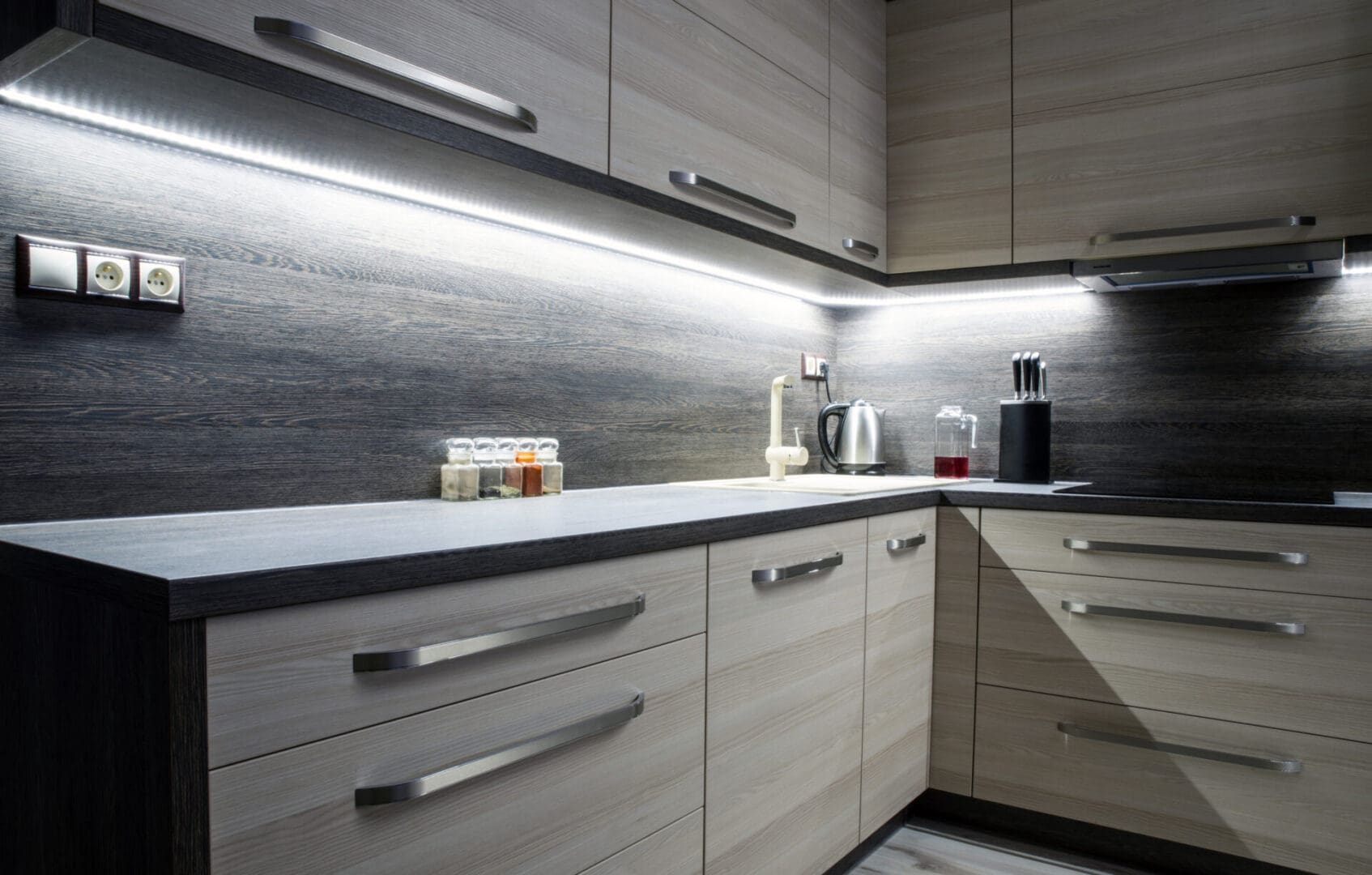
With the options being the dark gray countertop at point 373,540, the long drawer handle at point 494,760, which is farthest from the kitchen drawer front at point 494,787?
the dark gray countertop at point 373,540

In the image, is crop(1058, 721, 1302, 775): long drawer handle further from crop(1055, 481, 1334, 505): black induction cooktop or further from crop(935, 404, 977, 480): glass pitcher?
crop(935, 404, 977, 480): glass pitcher

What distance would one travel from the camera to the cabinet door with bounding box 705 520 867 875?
1.42 metres

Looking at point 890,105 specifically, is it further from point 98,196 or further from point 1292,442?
point 98,196

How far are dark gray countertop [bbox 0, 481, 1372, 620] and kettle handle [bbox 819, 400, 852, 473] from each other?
2.42 ft

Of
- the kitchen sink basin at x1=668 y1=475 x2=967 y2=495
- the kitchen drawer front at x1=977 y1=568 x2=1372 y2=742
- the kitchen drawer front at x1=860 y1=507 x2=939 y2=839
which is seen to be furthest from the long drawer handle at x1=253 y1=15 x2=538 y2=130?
the kitchen drawer front at x1=977 y1=568 x2=1372 y2=742

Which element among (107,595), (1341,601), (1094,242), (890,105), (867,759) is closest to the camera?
(107,595)

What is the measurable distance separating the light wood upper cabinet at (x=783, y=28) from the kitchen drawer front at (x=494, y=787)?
4.30ft

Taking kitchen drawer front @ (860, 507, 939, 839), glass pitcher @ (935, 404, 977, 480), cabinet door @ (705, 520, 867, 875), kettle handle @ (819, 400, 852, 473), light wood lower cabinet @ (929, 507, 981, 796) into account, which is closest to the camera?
cabinet door @ (705, 520, 867, 875)

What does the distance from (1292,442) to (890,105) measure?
1.43m

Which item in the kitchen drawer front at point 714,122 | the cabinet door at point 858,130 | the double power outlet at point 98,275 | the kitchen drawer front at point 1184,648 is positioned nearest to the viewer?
the double power outlet at point 98,275

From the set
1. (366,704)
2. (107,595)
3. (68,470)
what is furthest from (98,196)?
(366,704)

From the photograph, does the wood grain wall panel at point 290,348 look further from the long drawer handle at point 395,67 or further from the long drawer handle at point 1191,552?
the long drawer handle at point 1191,552

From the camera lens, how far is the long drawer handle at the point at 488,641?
877 mm

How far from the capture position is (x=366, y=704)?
2.88 feet
